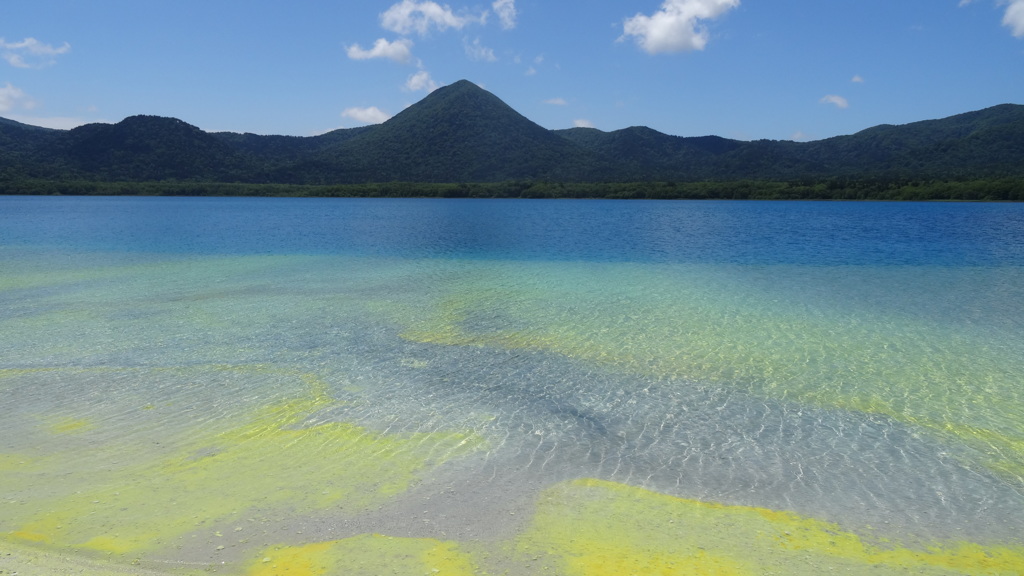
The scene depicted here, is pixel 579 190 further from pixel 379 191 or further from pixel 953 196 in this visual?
pixel 953 196

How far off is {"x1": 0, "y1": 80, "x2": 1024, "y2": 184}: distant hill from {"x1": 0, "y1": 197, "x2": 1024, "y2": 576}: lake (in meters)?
104

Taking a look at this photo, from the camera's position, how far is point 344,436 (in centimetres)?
636

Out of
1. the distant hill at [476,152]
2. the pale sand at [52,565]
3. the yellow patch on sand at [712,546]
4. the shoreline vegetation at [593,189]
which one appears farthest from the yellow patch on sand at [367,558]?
the distant hill at [476,152]

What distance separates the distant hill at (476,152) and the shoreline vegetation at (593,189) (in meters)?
4.37

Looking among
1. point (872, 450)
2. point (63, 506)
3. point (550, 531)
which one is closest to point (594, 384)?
point (872, 450)

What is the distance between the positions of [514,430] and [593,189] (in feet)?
338

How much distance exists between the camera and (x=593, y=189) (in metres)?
107

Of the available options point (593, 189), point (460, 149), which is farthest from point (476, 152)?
point (593, 189)

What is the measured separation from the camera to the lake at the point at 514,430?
4.35 m

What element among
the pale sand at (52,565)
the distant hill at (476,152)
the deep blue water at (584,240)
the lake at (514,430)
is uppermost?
the distant hill at (476,152)

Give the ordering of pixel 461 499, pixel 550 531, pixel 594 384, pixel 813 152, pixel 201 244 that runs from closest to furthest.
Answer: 1. pixel 550 531
2. pixel 461 499
3. pixel 594 384
4. pixel 201 244
5. pixel 813 152

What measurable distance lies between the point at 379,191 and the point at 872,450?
110457 mm

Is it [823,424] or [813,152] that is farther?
[813,152]

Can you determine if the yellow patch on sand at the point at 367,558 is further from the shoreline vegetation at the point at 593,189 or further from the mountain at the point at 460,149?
the mountain at the point at 460,149
